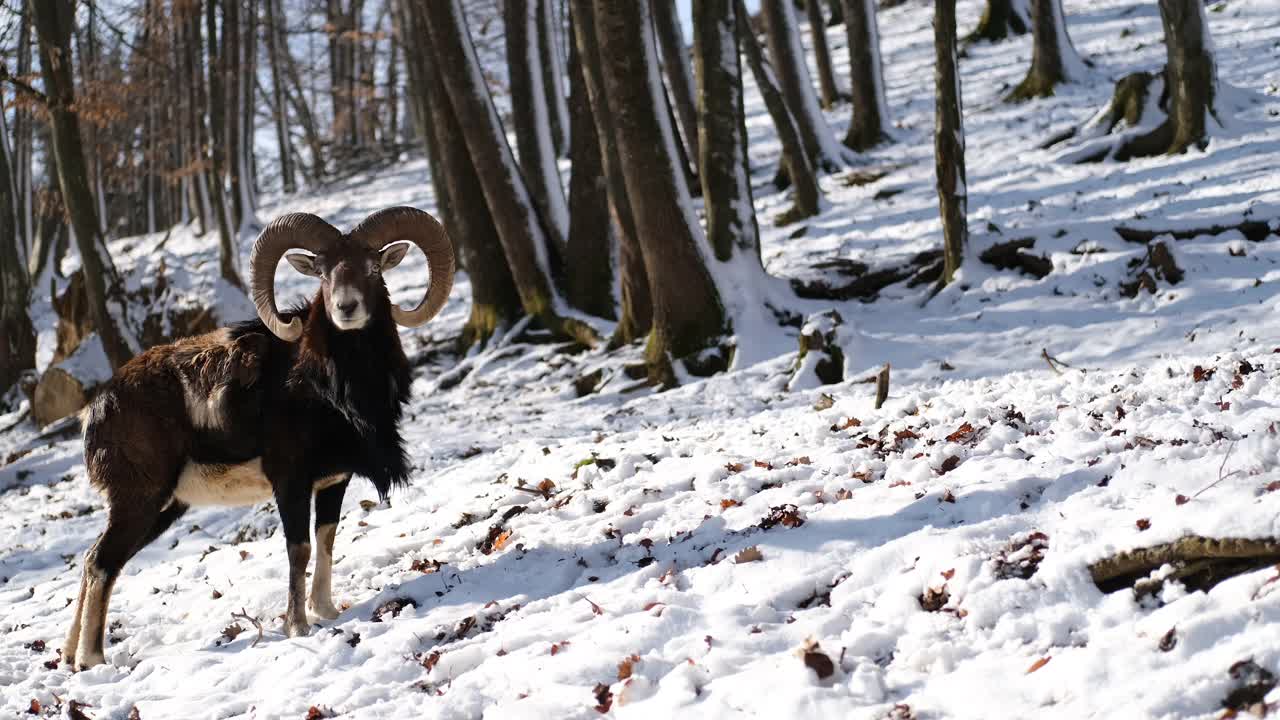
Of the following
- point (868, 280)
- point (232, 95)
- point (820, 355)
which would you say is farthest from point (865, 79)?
point (232, 95)

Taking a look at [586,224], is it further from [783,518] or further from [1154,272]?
[783,518]

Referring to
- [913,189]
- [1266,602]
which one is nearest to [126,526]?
[1266,602]

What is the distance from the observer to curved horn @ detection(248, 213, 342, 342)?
7.13 metres

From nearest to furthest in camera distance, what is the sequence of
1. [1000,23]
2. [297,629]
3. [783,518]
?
[783,518] < [297,629] < [1000,23]

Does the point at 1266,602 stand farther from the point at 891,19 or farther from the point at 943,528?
the point at 891,19

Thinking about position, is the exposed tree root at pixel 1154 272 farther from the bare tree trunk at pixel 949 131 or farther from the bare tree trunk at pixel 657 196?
the bare tree trunk at pixel 657 196

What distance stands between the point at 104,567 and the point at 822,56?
67.6ft

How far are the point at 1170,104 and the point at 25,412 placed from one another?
57.7 ft

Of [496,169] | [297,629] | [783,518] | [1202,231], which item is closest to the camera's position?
[783,518]

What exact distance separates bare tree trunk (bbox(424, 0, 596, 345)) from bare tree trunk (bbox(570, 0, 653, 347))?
159cm

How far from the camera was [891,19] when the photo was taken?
35656 millimetres

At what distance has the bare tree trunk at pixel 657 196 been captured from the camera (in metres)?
10.9

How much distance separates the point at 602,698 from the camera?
4.71 m


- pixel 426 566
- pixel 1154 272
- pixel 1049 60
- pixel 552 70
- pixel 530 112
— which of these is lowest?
pixel 426 566
